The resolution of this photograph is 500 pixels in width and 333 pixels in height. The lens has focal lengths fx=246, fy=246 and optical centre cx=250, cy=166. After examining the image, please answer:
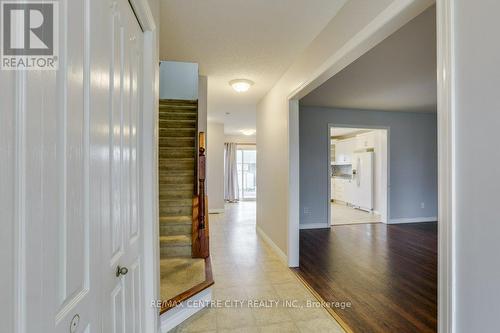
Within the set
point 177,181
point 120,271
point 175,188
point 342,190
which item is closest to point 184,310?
point 120,271

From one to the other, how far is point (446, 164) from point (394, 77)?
10.0 feet

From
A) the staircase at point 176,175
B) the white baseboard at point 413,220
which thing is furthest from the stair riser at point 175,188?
the white baseboard at point 413,220

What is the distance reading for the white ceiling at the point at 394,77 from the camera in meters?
2.50

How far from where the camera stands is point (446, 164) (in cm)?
109

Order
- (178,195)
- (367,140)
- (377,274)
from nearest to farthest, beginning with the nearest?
(377,274)
(178,195)
(367,140)

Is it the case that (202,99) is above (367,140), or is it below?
above

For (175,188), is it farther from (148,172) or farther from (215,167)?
(215,167)

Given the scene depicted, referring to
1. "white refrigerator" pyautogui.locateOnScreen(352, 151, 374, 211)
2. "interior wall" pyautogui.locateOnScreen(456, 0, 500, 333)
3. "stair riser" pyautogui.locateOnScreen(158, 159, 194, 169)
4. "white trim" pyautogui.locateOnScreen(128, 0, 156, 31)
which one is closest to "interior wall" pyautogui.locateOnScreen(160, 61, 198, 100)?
"stair riser" pyautogui.locateOnScreen(158, 159, 194, 169)

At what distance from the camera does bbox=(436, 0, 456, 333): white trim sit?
41.6 inches

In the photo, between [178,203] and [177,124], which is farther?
[177,124]

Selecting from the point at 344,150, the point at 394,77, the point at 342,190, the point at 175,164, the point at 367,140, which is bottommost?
the point at 342,190

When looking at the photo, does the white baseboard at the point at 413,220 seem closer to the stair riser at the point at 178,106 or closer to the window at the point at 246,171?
the stair riser at the point at 178,106

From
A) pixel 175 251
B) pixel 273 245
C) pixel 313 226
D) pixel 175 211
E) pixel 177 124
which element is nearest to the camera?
pixel 175 251

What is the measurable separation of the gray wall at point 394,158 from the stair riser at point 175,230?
2923mm
